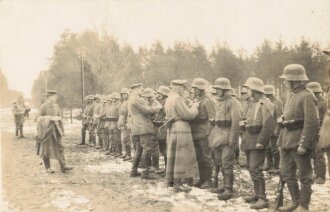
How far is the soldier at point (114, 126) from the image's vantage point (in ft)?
37.1

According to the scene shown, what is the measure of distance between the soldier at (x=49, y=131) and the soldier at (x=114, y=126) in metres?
2.59

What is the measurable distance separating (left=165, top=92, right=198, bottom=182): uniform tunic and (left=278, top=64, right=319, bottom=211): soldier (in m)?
1.88

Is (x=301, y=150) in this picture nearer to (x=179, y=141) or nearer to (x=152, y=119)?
(x=179, y=141)

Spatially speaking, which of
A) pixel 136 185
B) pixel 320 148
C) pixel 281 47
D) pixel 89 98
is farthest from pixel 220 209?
pixel 281 47

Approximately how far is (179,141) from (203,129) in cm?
58

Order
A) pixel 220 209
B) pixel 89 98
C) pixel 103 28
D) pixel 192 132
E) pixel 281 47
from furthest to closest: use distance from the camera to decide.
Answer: pixel 281 47 → pixel 103 28 → pixel 89 98 → pixel 192 132 → pixel 220 209

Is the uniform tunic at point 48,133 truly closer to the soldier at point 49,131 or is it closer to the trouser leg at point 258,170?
the soldier at point 49,131

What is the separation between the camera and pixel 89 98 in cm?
1383

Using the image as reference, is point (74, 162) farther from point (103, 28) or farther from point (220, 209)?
point (103, 28)

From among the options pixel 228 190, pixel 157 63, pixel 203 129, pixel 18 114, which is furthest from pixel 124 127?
pixel 157 63

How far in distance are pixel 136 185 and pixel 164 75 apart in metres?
22.2

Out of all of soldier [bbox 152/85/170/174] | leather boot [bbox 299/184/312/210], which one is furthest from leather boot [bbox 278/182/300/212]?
soldier [bbox 152/85/170/174]

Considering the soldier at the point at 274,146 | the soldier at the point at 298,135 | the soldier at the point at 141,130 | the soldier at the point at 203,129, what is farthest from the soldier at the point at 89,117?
the soldier at the point at 298,135

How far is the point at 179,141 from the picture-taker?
6863 mm
